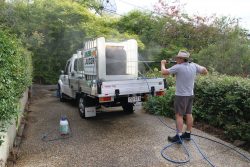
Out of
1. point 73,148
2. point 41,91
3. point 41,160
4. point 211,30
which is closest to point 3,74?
point 41,160

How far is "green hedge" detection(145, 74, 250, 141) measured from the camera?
5.77 m

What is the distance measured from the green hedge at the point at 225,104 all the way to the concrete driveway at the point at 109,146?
0.52 m

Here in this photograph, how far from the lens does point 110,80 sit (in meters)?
7.50

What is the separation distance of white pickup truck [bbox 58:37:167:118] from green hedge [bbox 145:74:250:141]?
3.58ft

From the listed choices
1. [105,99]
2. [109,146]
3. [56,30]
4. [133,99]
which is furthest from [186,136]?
[56,30]

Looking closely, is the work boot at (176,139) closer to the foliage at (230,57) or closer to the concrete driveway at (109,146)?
the concrete driveway at (109,146)

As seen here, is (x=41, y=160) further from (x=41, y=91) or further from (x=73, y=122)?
(x=41, y=91)

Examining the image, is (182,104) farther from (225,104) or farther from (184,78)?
(225,104)

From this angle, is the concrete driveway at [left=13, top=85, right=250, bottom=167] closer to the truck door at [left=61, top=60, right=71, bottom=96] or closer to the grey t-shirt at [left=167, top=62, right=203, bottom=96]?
the grey t-shirt at [left=167, top=62, right=203, bottom=96]

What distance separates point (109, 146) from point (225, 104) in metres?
2.83

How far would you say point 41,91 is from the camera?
15.5 m

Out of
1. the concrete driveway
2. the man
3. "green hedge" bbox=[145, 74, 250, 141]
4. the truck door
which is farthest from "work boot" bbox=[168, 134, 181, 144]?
the truck door

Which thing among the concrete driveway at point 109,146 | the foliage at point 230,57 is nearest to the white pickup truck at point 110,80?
the concrete driveway at point 109,146

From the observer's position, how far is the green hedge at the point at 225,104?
5773mm
